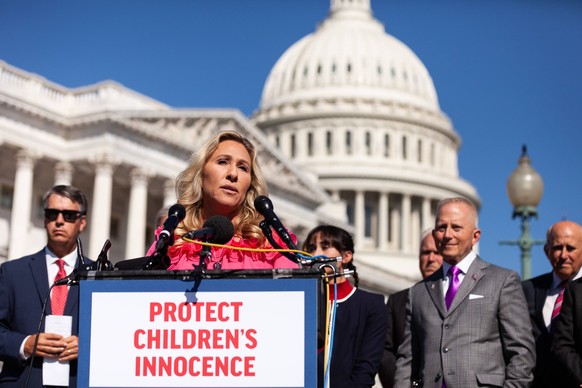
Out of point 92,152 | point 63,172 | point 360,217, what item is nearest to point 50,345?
point 92,152

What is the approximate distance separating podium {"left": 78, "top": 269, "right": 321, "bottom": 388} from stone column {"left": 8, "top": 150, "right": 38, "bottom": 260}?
3964cm

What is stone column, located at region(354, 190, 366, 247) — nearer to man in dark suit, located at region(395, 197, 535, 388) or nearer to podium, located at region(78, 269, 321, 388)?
man in dark suit, located at region(395, 197, 535, 388)

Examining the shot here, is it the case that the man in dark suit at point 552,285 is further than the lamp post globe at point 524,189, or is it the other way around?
the lamp post globe at point 524,189

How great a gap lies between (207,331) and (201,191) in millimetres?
1233

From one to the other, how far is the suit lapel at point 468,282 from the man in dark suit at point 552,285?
59.2 inches

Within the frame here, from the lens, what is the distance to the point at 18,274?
6.96 metres

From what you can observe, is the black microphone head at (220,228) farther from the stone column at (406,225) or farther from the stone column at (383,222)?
the stone column at (406,225)

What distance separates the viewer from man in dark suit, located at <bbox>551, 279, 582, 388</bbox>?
24.7 feet

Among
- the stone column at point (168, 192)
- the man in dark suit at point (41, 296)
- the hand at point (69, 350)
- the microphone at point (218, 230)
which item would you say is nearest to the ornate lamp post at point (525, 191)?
the man in dark suit at point (41, 296)

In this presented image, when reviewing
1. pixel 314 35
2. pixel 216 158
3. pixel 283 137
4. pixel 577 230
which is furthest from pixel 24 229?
pixel 314 35

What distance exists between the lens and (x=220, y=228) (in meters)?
4.88

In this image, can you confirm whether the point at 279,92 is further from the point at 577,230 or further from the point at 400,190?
the point at 577,230

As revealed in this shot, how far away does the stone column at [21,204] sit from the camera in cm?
4288

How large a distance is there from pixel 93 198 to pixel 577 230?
40.8 meters
